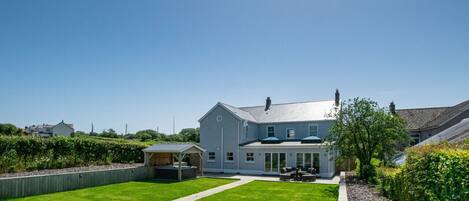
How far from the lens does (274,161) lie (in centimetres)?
2895

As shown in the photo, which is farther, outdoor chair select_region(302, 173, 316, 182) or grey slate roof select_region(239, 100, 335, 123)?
grey slate roof select_region(239, 100, 335, 123)

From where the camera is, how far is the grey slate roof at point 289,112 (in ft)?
103

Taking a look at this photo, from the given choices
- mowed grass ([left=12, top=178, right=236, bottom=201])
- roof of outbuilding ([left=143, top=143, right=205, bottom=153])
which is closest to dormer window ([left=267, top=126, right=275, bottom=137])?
roof of outbuilding ([left=143, top=143, right=205, bottom=153])

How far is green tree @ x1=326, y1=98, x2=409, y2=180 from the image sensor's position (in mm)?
21031

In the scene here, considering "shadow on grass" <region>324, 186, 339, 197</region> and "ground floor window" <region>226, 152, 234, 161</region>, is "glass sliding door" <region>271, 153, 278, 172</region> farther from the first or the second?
"shadow on grass" <region>324, 186, 339, 197</region>

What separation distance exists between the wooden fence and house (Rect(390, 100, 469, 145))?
90.9ft

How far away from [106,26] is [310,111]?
21.1 meters

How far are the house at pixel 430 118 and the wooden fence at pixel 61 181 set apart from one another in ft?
90.9

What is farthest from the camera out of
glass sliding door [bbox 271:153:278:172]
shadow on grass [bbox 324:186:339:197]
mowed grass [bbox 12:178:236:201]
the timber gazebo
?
glass sliding door [bbox 271:153:278:172]

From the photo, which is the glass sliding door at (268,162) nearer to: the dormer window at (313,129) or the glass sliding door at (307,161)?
the glass sliding door at (307,161)

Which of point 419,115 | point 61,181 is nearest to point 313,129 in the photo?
point 419,115

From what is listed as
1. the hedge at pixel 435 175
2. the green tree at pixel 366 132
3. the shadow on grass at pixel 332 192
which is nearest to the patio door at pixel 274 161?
the green tree at pixel 366 132

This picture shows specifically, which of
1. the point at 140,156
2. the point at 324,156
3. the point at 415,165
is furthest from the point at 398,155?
the point at 140,156

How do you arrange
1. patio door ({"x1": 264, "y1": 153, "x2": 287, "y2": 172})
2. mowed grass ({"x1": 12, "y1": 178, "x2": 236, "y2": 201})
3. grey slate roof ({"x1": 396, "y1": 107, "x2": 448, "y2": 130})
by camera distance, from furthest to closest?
grey slate roof ({"x1": 396, "y1": 107, "x2": 448, "y2": 130}) < patio door ({"x1": 264, "y1": 153, "x2": 287, "y2": 172}) < mowed grass ({"x1": 12, "y1": 178, "x2": 236, "y2": 201})
